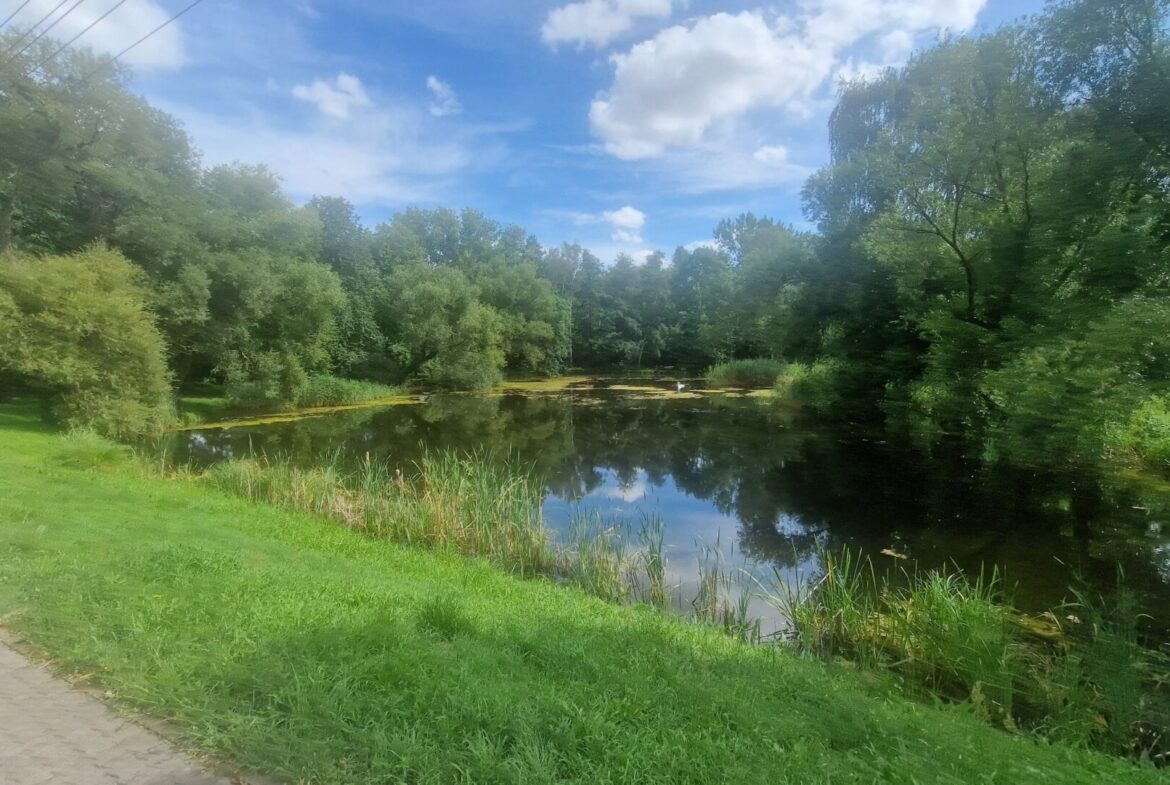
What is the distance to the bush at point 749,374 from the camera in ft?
141

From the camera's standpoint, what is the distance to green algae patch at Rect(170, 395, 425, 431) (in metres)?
22.1

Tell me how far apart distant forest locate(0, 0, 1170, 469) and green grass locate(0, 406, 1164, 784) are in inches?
384

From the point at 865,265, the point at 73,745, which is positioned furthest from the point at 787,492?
the point at 73,745

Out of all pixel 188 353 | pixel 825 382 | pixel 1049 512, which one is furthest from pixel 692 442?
pixel 188 353

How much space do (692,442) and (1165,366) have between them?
44.5 feet

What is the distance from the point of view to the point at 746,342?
5444 centimetres

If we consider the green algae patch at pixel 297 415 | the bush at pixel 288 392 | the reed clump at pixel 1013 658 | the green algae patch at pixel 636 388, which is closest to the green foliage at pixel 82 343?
the green algae patch at pixel 297 415

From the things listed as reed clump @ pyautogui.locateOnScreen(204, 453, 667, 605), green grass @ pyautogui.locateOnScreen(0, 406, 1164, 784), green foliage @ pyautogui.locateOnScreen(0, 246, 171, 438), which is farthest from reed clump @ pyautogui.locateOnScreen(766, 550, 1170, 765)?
green foliage @ pyautogui.locateOnScreen(0, 246, 171, 438)

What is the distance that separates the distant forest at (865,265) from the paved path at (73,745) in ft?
42.5

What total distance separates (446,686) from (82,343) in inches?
683

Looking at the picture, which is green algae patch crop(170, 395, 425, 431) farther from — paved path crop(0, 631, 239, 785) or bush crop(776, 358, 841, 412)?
paved path crop(0, 631, 239, 785)

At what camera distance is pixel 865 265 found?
81.9 feet

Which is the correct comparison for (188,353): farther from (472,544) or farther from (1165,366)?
(1165,366)

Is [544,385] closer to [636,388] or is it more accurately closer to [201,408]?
[636,388]
